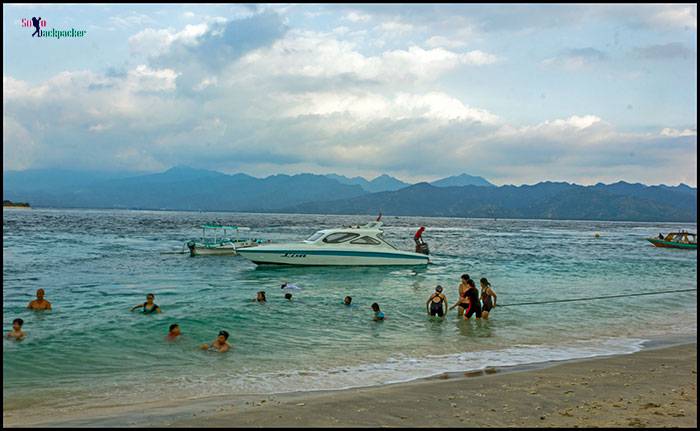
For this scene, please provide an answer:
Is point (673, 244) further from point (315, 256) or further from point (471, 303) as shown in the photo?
point (471, 303)

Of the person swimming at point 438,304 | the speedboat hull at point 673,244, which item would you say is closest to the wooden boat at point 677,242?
the speedboat hull at point 673,244

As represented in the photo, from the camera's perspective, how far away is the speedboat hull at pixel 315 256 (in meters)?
30.4

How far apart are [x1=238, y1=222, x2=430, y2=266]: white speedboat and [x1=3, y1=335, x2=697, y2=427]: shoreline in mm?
20133

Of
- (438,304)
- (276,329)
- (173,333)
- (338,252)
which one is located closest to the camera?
(173,333)

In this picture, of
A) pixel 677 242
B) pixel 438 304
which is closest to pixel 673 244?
pixel 677 242

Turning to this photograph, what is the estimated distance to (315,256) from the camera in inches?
1208

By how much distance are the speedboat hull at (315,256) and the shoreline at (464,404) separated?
66.0ft

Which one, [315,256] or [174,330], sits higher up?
[315,256]

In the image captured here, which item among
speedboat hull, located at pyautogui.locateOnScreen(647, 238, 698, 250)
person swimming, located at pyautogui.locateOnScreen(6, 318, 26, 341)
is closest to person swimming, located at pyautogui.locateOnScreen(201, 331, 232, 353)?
person swimming, located at pyautogui.locateOnScreen(6, 318, 26, 341)

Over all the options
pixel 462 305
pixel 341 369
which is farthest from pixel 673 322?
pixel 341 369

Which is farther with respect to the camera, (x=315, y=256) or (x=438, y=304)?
(x=315, y=256)

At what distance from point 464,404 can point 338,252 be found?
22.6 m

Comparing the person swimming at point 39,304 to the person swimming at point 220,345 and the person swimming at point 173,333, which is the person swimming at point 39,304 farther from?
the person swimming at point 220,345

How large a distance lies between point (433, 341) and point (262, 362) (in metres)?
4.64
